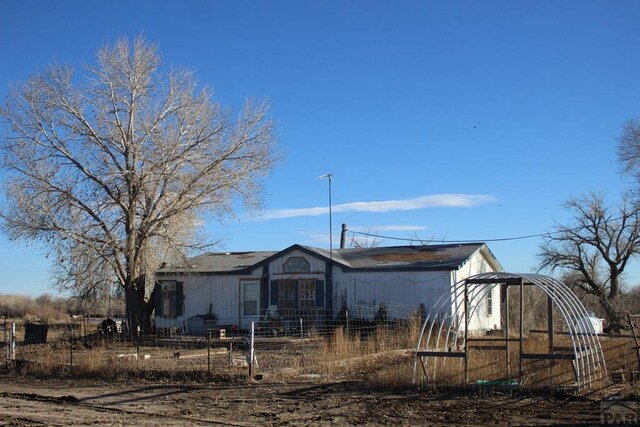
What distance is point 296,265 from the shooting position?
3106 cm

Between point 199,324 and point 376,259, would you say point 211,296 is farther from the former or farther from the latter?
point 376,259

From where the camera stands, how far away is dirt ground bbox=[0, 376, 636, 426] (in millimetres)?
11148

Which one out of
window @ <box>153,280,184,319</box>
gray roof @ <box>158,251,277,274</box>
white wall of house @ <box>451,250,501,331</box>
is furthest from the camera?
window @ <box>153,280,184,319</box>

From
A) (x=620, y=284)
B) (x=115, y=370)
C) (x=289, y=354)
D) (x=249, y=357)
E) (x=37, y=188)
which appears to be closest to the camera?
(x=249, y=357)

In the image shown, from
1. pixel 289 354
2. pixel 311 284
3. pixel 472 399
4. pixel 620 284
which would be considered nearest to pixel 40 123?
pixel 311 284

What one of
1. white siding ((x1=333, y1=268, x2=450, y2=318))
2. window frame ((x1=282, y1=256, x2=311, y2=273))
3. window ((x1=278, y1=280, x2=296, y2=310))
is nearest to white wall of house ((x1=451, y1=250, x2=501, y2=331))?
white siding ((x1=333, y1=268, x2=450, y2=318))

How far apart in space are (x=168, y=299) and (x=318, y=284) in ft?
25.6

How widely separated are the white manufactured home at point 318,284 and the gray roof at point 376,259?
0.04 m

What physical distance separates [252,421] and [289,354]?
9.52 meters

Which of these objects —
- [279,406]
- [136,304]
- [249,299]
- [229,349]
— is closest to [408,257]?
[249,299]

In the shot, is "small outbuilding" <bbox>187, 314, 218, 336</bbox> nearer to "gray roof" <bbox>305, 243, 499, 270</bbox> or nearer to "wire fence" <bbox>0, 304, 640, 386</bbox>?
"wire fence" <bbox>0, 304, 640, 386</bbox>

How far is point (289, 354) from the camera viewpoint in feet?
68.1

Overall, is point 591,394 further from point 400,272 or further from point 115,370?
point 400,272

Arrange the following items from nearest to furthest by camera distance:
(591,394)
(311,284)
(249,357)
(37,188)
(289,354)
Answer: (591,394) < (249,357) < (289,354) < (37,188) < (311,284)
